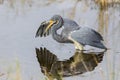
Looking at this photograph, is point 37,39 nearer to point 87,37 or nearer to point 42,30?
point 42,30

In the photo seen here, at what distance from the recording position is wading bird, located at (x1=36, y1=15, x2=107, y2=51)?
816 cm

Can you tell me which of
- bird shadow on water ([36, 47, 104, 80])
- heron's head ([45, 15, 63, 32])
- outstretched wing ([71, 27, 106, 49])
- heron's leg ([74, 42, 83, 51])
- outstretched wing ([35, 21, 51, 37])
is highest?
heron's head ([45, 15, 63, 32])

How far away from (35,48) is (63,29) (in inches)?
27.2

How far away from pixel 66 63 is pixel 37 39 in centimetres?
107

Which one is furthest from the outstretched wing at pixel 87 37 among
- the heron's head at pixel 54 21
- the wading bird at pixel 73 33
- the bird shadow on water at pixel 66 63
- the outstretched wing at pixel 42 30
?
the outstretched wing at pixel 42 30

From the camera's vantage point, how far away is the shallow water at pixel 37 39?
6840 mm

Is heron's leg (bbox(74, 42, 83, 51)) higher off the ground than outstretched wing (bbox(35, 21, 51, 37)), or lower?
lower

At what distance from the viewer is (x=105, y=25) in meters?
9.20

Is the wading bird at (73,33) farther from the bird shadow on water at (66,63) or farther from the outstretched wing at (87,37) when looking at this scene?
the bird shadow on water at (66,63)

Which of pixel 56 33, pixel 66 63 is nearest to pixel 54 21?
pixel 56 33

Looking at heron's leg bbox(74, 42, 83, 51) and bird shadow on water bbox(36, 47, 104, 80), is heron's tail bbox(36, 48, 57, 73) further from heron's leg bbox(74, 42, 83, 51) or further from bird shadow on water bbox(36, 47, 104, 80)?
heron's leg bbox(74, 42, 83, 51)

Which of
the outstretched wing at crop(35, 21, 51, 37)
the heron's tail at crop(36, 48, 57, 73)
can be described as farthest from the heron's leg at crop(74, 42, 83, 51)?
the outstretched wing at crop(35, 21, 51, 37)

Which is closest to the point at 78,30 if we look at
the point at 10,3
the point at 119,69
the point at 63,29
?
the point at 63,29

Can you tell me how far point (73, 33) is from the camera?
8.38m
